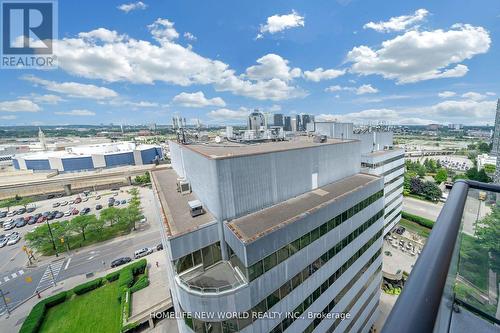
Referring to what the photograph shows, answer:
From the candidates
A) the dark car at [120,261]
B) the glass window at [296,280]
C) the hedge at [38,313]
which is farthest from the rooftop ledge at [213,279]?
the dark car at [120,261]

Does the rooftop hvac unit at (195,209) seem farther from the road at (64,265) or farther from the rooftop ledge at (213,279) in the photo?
the road at (64,265)

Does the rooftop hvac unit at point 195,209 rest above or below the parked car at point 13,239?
above

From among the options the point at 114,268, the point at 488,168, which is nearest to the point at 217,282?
the point at 114,268

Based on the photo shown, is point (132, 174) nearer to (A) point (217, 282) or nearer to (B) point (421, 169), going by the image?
(A) point (217, 282)

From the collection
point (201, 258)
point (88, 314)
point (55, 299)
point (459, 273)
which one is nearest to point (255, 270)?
point (201, 258)

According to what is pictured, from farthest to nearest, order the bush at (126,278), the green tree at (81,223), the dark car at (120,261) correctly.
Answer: the green tree at (81,223) < the dark car at (120,261) < the bush at (126,278)

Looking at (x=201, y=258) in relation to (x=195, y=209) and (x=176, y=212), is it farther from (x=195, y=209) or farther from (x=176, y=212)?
(x=176, y=212)

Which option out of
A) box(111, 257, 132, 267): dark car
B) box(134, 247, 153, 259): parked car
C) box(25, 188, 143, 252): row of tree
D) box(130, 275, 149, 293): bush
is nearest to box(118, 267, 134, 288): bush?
box(130, 275, 149, 293): bush
